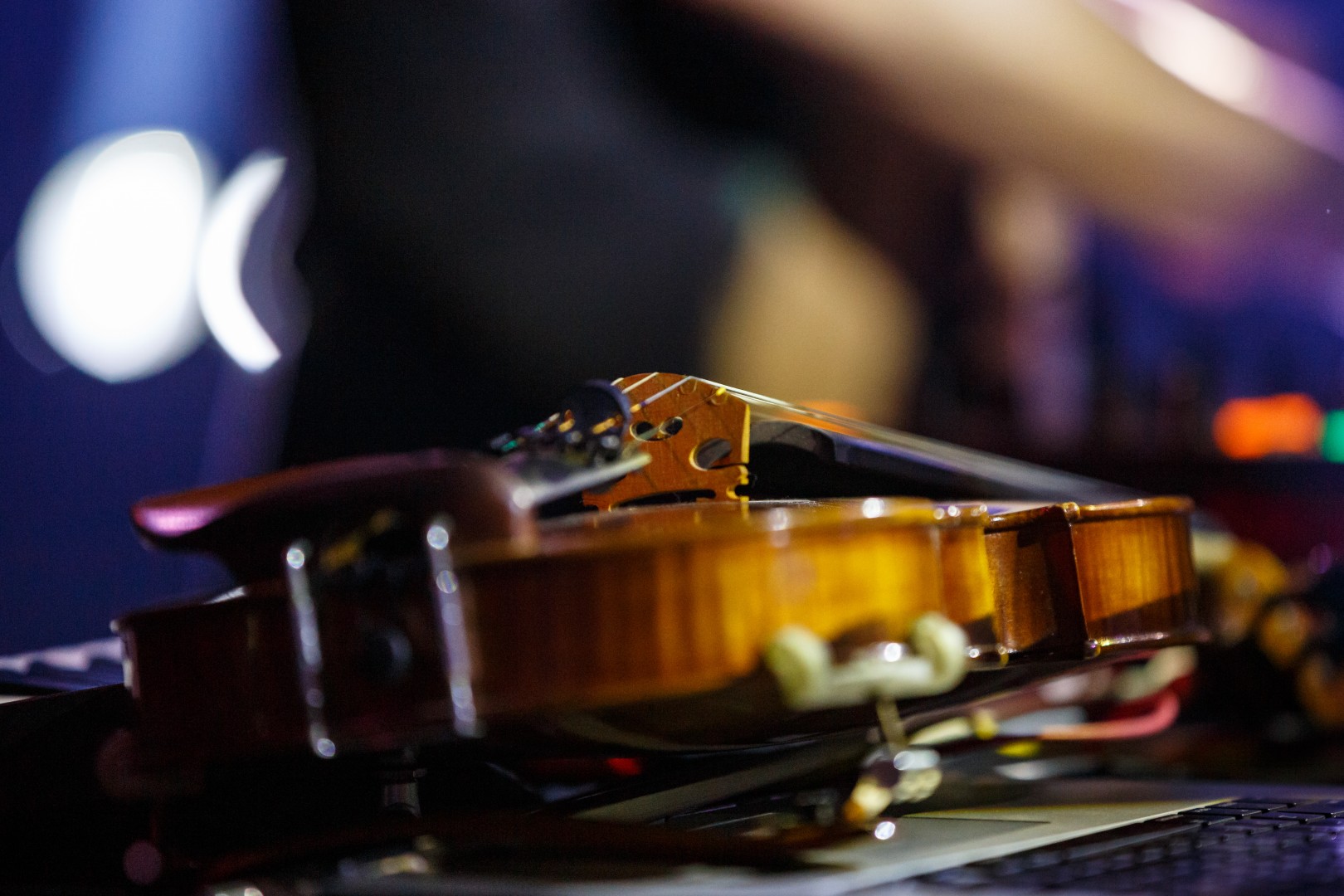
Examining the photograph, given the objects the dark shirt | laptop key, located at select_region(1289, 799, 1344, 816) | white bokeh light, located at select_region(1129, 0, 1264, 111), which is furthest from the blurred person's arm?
laptop key, located at select_region(1289, 799, 1344, 816)

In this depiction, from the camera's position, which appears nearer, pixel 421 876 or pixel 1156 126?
pixel 421 876

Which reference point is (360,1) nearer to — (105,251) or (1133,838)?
(105,251)

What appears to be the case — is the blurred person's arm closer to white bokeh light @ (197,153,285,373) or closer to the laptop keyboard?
white bokeh light @ (197,153,285,373)

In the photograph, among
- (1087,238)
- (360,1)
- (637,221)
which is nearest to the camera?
(360,1)

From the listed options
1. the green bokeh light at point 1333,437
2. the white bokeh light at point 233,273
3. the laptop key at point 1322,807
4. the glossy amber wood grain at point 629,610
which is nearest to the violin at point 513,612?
the glossy amber wood grain at point 629,610

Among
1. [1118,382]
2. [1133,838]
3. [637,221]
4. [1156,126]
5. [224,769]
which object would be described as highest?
[1156,126]

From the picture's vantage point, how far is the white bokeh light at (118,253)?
208 cm

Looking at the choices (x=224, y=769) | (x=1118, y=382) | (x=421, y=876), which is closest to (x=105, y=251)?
(x=224, y=769)

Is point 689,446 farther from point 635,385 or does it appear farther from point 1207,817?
point 1207,817

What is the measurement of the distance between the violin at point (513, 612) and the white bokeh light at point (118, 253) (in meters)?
1.26

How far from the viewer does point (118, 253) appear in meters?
2.20

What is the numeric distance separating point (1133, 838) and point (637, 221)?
6.95 ft

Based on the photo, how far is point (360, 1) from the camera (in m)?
2.51

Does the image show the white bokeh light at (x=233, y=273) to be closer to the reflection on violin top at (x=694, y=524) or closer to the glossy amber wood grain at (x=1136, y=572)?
the reflection on violin top at (x=694, y=524)
